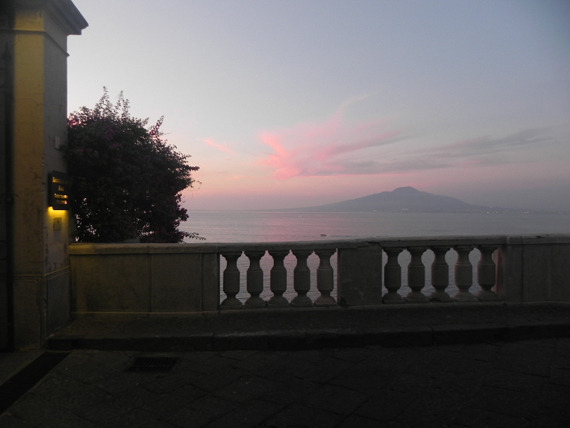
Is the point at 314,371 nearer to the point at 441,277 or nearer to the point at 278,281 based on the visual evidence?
the point at 278,281

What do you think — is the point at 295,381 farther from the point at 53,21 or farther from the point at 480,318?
the point at 53,21

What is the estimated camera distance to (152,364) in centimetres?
413

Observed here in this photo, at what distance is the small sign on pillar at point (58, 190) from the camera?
15.0 feet

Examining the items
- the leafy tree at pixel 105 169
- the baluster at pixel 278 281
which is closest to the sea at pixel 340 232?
the baluster at pixel 278 281

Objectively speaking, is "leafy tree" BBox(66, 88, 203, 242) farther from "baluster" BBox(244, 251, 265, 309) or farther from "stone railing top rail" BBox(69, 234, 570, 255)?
"baluster" BBox(244, 251, 265, 309)

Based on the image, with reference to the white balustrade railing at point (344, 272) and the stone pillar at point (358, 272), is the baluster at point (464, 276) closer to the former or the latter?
the white balustrade railing at point (344, 272)

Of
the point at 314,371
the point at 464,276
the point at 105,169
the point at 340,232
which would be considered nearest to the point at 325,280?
the point at 314,371

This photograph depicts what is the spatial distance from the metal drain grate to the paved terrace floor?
4cm

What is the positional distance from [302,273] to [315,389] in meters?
2.20

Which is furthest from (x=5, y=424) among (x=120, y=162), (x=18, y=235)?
(x=120, y=162)

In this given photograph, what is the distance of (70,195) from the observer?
5094 millimetres

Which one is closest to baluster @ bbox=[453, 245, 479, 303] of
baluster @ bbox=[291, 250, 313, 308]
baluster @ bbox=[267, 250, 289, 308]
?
baluster @ bbox=[291, 250, 313, 308]

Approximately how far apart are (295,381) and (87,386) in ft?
6.17

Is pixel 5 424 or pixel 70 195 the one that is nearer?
pixel 5 424
